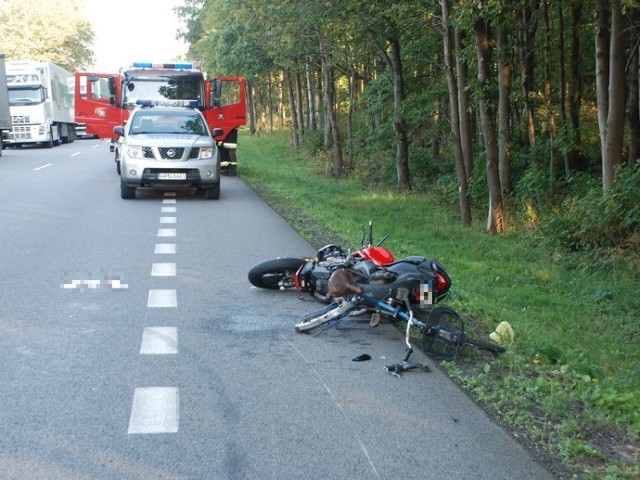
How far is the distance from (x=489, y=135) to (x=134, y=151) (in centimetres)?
765

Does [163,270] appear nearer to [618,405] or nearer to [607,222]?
[618,405]

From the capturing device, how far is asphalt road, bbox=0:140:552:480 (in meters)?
4.46

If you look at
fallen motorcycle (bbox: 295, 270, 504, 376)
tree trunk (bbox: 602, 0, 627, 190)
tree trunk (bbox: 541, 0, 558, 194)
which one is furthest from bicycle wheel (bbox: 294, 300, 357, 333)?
tree trunk (bbox: 541, 0, 558, 194)

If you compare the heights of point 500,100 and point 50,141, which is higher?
point 50,141

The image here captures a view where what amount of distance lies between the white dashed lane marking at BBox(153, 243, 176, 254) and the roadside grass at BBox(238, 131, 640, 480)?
63.2 inches

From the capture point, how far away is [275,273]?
347 inches

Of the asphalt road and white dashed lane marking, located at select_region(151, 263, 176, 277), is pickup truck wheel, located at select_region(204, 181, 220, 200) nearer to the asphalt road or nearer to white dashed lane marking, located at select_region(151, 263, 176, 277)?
the asphalt road

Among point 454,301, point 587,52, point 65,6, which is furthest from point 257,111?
point 454,301

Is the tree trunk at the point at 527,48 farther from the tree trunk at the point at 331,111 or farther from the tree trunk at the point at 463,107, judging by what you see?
the tree trunk at the point at 331,111

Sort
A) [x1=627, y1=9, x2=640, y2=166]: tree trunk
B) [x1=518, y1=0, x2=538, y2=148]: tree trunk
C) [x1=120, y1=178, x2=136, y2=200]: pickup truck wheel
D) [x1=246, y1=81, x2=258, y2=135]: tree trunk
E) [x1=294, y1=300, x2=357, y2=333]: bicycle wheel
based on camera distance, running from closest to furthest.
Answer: [x1=294, y1=300, x2=357, y2=333]: bicycle wheel
[x1=627, y1=9, x2=640, y2=166]: tree trunk
[x1=120, y1=178, x2=136, y2=200]: pickup truck wheel
[x1=518, y1=0, x2=538, y2=148]: tree trunk
[x1=246, y1=81, x2=258, y2=135]: tree trunk

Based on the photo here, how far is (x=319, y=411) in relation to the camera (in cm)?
527

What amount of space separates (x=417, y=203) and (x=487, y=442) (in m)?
15.1

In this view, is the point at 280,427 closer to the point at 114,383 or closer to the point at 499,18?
the point at 114,383

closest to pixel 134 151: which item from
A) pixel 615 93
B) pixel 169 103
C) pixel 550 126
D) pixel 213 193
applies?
pixel 213 193
